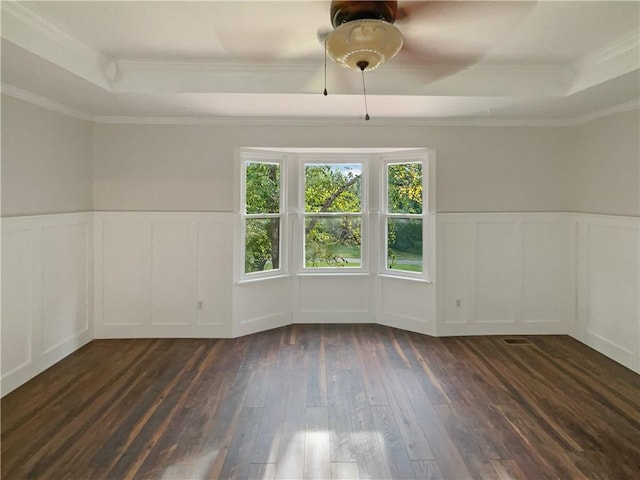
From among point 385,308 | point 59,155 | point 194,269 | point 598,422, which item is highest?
point 59,155

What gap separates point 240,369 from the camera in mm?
3414

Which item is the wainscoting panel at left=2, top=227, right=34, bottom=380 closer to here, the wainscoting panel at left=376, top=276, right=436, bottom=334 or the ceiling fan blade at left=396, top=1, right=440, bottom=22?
the ceiling fan blade at left=396, top=1, right=440, bottom=22

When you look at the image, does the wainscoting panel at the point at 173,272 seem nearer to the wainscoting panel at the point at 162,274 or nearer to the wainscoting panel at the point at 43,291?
the wainscoting panel at the point at 162,274

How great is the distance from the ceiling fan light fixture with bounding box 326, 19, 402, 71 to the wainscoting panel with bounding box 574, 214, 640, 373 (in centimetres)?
286

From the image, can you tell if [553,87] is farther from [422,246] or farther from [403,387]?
[403,387]

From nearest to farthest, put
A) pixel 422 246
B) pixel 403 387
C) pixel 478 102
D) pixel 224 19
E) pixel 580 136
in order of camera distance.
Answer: pixel 224 19 → pixel 403 387 → pixel 478 102 → pixel 580 136 → pixel 422 246

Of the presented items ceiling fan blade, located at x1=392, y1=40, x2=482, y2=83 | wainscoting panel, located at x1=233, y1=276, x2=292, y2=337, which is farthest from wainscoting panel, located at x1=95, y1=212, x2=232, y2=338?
ceiling fan blade, located at x1=392, y1=40, x2=482, y2=83

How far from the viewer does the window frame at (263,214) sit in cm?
429

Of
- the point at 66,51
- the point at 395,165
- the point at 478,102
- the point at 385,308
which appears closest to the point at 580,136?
the point at 478,102

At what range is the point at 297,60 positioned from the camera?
2912mm

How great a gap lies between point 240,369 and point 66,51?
2.70 metres

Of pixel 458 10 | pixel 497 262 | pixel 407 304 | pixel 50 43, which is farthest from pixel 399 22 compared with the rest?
pixel 407 304

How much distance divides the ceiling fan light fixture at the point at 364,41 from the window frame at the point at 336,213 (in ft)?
7.95

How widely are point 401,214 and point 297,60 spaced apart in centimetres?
222
